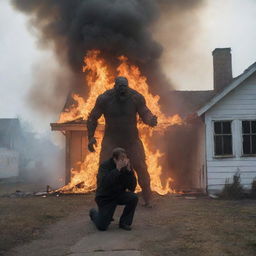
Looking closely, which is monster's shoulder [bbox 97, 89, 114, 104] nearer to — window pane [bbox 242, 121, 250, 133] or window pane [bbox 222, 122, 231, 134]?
window pane [bbox 222, 122, 231, 134]

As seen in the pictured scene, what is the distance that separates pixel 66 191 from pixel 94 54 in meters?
4.96

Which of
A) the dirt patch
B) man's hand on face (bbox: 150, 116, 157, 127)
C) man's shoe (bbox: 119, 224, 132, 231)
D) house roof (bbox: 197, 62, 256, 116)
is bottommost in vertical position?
the dirt patch

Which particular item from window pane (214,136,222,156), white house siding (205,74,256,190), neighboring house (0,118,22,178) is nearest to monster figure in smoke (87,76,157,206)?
white house siding (205,74,256,190)

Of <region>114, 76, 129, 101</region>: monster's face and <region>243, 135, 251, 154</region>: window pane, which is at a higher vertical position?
<region>114, 76, 129, 101</region>: monster's face

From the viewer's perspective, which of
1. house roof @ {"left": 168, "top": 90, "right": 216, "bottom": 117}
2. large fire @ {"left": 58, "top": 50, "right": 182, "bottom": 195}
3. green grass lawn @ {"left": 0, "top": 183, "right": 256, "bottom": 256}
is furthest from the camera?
house roof @ {"left": 168, "top": 90, "right": 216, "bottom": 117}

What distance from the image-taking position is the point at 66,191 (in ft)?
39.3

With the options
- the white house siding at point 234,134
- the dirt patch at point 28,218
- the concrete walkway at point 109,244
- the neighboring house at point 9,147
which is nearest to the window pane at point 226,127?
the white house siding at point 234,134

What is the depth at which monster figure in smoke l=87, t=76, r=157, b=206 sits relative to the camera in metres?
7.68

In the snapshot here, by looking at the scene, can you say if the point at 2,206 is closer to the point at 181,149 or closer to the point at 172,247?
the point at 172,247

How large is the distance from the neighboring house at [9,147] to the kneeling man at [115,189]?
25.4 m

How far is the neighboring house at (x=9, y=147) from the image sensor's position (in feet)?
96.8

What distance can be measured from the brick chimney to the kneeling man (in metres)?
10.7

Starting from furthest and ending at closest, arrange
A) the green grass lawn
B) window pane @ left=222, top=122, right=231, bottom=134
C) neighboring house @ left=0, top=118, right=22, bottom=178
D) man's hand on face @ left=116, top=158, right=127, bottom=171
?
1. neighboring house @ left=0, top=118, right=22, bottom=178
2. window pane @ left=222, top=122, right=231, bottom=134
3. man's hand on face @ left=116, top=158, right=127, bottom=171
4. the green grass lawn

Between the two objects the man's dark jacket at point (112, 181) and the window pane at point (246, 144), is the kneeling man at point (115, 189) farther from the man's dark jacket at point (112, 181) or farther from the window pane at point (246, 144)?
the window pane at point (246, 144)
